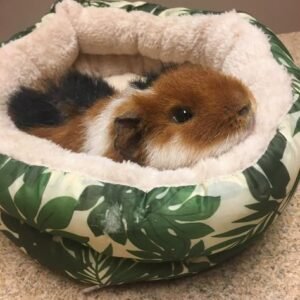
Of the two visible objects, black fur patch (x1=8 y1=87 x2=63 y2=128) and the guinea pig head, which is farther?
black fur patch (x1=8 y1=87 x2=63 y2=128)

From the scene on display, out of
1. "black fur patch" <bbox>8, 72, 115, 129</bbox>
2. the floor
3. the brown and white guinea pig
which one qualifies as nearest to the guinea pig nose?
the brown and white guinea pig

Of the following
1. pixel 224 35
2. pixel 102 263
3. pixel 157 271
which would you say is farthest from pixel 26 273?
pixel 224 35

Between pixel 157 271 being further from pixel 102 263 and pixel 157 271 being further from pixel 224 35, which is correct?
pixel 224 35

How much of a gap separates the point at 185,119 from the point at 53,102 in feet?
1.55

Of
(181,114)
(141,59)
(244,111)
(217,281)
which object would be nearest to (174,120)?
(181,114)

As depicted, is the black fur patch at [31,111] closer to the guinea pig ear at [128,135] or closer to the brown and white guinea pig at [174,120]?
the brown and white guinea pig at [174,120]

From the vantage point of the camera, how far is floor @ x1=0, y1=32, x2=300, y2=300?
1120mm

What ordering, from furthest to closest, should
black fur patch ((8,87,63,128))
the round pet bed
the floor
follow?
black fur patch ((8,87,63,128))
the floor
the round pet bed

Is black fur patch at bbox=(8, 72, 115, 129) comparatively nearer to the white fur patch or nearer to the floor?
the white fur patch

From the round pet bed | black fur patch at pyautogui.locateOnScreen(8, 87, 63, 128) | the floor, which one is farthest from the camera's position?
black fur patch at pyautogui.locateOnScreen(8, 87, 63, 128)

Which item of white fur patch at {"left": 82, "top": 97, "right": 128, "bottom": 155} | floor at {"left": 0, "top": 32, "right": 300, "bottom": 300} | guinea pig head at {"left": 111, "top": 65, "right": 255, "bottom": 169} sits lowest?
floor at {"left": 0, "top": 32, "right": 300, "bottom": 300}

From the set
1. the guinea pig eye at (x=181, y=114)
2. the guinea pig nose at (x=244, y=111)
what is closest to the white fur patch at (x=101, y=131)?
the guinea pig eye at (x=181, y=114)

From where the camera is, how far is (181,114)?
1.06 metres

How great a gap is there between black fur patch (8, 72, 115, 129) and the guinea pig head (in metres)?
0.30
